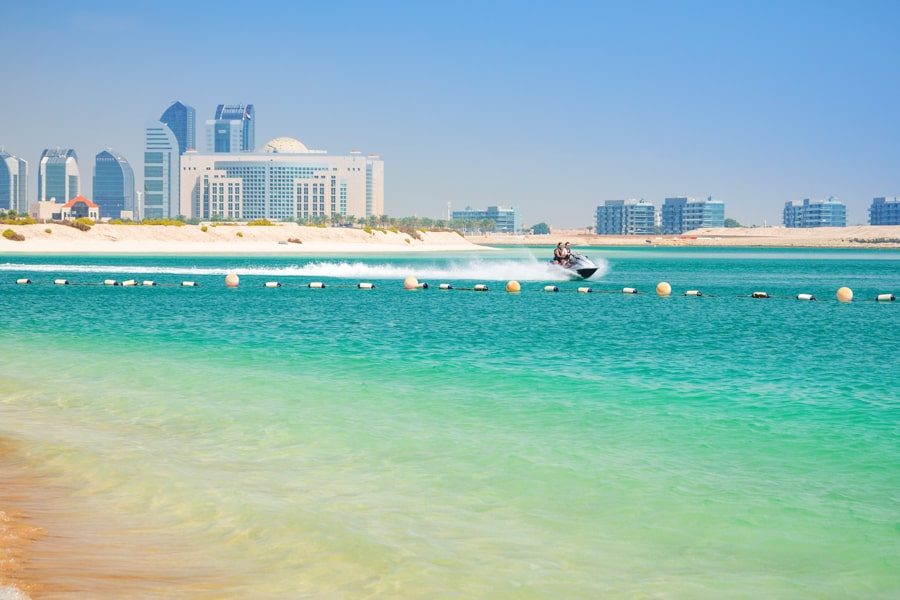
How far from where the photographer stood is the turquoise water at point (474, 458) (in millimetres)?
10109

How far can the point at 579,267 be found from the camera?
72688mm

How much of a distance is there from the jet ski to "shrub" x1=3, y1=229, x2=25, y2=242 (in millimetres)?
92300

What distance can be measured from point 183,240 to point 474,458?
156 m

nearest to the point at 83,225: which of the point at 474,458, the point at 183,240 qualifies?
the point at 183,240

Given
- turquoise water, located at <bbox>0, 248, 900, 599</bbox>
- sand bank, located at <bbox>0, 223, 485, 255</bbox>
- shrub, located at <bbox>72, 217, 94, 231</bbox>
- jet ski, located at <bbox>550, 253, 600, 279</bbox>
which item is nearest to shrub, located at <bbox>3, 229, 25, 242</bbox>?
sand bank, located at <bbox>0, 223, 485, 255</bbox>

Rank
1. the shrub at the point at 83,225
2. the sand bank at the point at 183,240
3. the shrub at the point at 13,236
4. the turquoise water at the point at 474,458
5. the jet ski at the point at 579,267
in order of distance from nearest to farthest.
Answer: the turquoise water at the point at 474,458, the jet ski at the point at 579,267, the shrub at the point at 13,236, the sand bank at the point at 183,240, the shrub at the point at 83,225

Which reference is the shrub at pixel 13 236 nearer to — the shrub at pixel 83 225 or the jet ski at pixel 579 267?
the shrub at pixel 83 225

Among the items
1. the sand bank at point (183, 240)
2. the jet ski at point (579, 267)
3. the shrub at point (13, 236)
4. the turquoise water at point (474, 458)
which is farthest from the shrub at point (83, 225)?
the turquoise water at point (474, 458)

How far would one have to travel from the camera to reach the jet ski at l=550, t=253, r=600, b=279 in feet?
237

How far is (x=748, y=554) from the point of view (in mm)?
10797

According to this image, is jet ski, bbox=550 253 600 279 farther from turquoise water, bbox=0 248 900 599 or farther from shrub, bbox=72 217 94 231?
shrub, bbox=72 217 94 231

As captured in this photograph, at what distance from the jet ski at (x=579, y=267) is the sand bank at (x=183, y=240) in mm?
88075

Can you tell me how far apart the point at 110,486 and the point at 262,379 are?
10.6 meters

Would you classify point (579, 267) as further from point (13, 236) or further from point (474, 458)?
point (13, 236)
